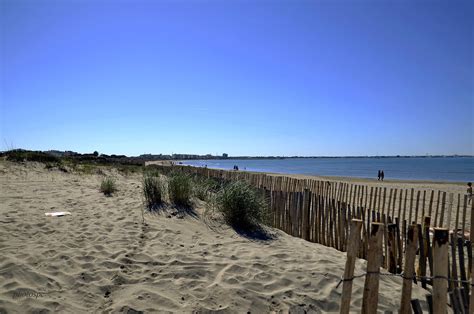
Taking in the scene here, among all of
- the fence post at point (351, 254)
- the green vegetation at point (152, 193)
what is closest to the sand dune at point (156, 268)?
the green vegetation at point (152, 193)

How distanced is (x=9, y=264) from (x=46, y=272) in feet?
1.50

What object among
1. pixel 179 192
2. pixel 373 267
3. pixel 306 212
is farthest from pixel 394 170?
pixel 373 267

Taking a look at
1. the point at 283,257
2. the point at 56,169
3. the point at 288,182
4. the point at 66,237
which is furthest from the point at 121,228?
the point at 56,169

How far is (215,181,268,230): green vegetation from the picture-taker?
6.50 m

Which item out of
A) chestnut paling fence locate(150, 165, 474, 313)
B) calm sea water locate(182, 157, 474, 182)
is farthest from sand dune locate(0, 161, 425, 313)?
calm sea water locate(182, 157, 474, 182)

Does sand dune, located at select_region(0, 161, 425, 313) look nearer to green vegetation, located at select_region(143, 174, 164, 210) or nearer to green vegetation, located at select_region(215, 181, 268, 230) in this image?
green vegetation, located at select_region(215, 181, 268, 230)

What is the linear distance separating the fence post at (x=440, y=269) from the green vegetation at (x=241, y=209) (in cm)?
427

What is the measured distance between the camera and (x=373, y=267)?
2.36 meters

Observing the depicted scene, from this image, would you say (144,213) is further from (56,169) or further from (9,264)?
(56,169)

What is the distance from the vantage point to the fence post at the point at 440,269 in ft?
7.33

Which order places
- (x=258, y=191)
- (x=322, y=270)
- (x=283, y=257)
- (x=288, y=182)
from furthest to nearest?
(x=288, y=182) < (x=258, y=191) < (x=283, y=257) < (x=322, y=270)

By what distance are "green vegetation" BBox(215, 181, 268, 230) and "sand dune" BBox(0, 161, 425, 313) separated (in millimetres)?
344

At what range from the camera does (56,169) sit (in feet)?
49.4

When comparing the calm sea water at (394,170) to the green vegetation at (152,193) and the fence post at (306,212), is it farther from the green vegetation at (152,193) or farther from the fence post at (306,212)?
the green vegetation at (152,193)
